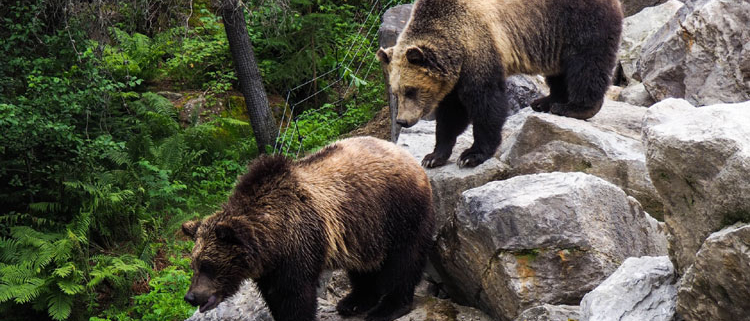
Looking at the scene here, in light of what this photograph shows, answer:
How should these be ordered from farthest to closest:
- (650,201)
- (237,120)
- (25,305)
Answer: (237,120)
(25,305)
(650,201)

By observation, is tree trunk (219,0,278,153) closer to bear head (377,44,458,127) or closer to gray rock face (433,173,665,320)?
bear head (377,44,458,127)

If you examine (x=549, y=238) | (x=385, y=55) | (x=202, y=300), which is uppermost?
(x=385, y=55)

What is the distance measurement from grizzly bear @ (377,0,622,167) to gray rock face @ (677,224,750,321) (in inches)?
142

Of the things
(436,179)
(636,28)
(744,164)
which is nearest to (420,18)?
(436,179)

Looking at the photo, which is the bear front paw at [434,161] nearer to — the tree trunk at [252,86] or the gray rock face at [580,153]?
the gray rock face at [580,153]

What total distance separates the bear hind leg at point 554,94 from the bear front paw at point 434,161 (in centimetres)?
157

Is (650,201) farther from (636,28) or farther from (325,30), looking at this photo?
(325,30)

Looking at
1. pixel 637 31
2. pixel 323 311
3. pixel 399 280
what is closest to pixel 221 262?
pixel 323 311

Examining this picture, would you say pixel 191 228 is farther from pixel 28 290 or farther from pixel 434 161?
pixel 28 290

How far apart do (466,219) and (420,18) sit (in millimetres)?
2441

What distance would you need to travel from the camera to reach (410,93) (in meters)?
7.39

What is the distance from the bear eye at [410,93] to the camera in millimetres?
7367

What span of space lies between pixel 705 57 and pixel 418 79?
152 inches

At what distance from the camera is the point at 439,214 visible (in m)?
7.15
